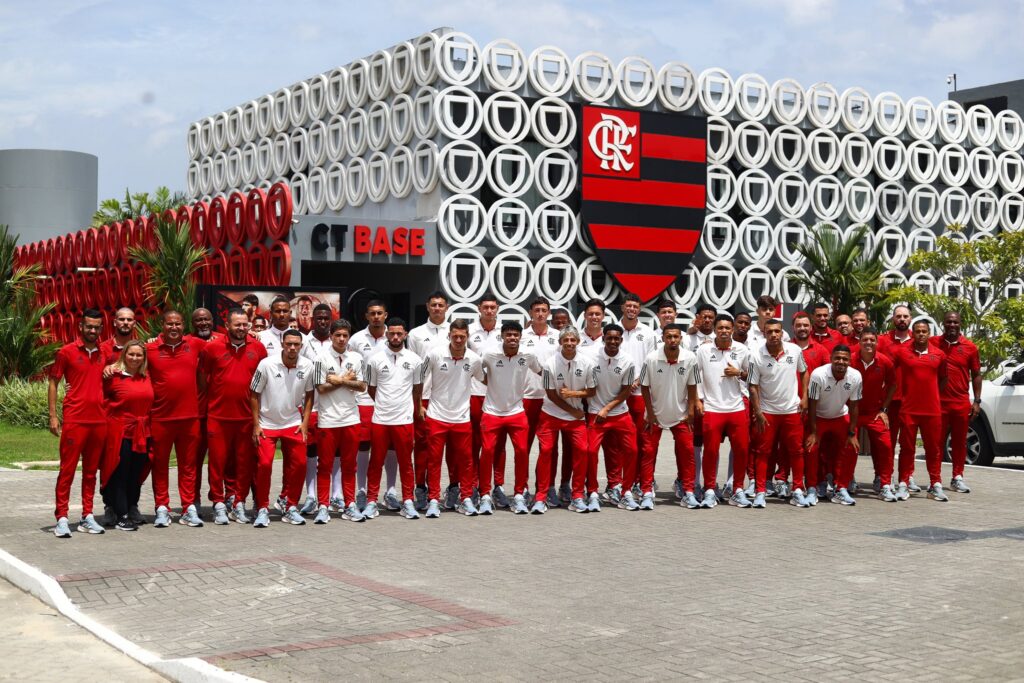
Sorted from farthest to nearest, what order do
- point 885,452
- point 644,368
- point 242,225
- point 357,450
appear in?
point 242,225
point 885,452
point 644,368
point 357,450

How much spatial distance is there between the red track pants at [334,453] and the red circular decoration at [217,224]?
22706 mm

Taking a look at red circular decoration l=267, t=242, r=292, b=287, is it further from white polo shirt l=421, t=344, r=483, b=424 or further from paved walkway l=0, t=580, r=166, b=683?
paved walkway l=0, t=580, r=166, b=683

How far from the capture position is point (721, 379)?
43.1 feet

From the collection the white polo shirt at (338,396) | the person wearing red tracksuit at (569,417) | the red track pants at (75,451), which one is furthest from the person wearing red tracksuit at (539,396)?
the red track pants at (75,451)

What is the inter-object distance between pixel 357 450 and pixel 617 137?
77.1 ft

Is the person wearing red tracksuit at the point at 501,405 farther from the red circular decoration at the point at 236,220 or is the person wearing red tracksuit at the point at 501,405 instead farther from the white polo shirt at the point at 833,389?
the red circular decoration at the point at 236,220

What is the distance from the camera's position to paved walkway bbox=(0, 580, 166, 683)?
21.4 feet

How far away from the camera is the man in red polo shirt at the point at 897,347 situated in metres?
14.0

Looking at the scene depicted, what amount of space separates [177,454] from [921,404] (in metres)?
7.71

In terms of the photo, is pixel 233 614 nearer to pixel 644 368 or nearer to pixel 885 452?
pixel 644 368

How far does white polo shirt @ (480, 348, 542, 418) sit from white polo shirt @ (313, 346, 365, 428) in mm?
1283

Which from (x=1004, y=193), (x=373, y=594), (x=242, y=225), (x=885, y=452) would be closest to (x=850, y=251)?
(x=1004, y=193)

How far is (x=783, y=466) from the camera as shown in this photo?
13680 mm

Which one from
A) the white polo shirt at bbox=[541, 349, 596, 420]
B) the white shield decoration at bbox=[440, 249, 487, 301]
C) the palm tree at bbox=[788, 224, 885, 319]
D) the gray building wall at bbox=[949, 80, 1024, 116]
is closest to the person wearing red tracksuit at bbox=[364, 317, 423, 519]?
the white polo shirt at bbox=[541, 349, 596, 420]
